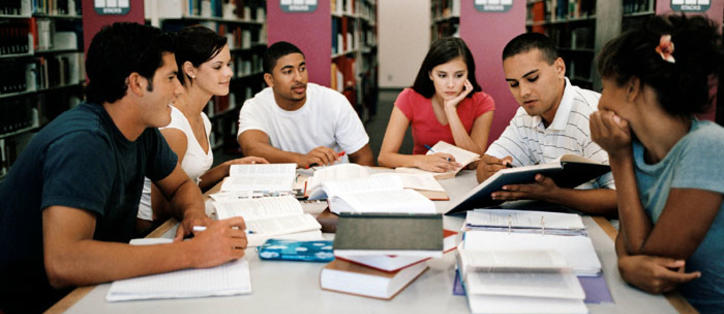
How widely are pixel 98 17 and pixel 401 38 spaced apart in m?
7.67

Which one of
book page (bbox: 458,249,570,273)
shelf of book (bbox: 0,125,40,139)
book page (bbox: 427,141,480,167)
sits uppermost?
book page (bbox: 427,141,480,167)

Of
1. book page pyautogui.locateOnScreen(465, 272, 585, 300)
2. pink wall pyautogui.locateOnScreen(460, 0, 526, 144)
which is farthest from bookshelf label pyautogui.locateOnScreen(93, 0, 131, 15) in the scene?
book page pyautogui.locateOnScreen(465, 272, 585, 300)

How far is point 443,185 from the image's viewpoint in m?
2.17

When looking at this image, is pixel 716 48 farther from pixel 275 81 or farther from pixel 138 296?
pixel 275 81

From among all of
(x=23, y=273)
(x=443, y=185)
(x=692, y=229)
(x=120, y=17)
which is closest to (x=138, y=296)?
(x=23, y=273)

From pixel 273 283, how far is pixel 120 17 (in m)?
3.83

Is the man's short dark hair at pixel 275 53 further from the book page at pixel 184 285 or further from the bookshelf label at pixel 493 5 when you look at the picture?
the book page at pixel 184 285

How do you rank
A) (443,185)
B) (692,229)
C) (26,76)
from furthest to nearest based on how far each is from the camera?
(26,76), (443,185), (692,229)

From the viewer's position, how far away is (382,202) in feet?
5.30

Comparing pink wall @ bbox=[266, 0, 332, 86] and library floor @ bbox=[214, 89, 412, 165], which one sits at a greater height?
pink wall @ bbox=[266, 0, 332, 86]

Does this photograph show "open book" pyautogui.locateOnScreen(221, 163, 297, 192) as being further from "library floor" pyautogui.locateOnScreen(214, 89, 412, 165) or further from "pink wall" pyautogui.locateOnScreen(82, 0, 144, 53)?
"library floor" pyautogui.locateOnScreen(214, 89, 412, 165)

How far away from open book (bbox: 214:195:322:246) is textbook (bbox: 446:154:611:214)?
43 centimetres

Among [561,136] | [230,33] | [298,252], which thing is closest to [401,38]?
[230,33]

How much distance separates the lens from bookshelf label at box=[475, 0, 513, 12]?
4.04 metres
